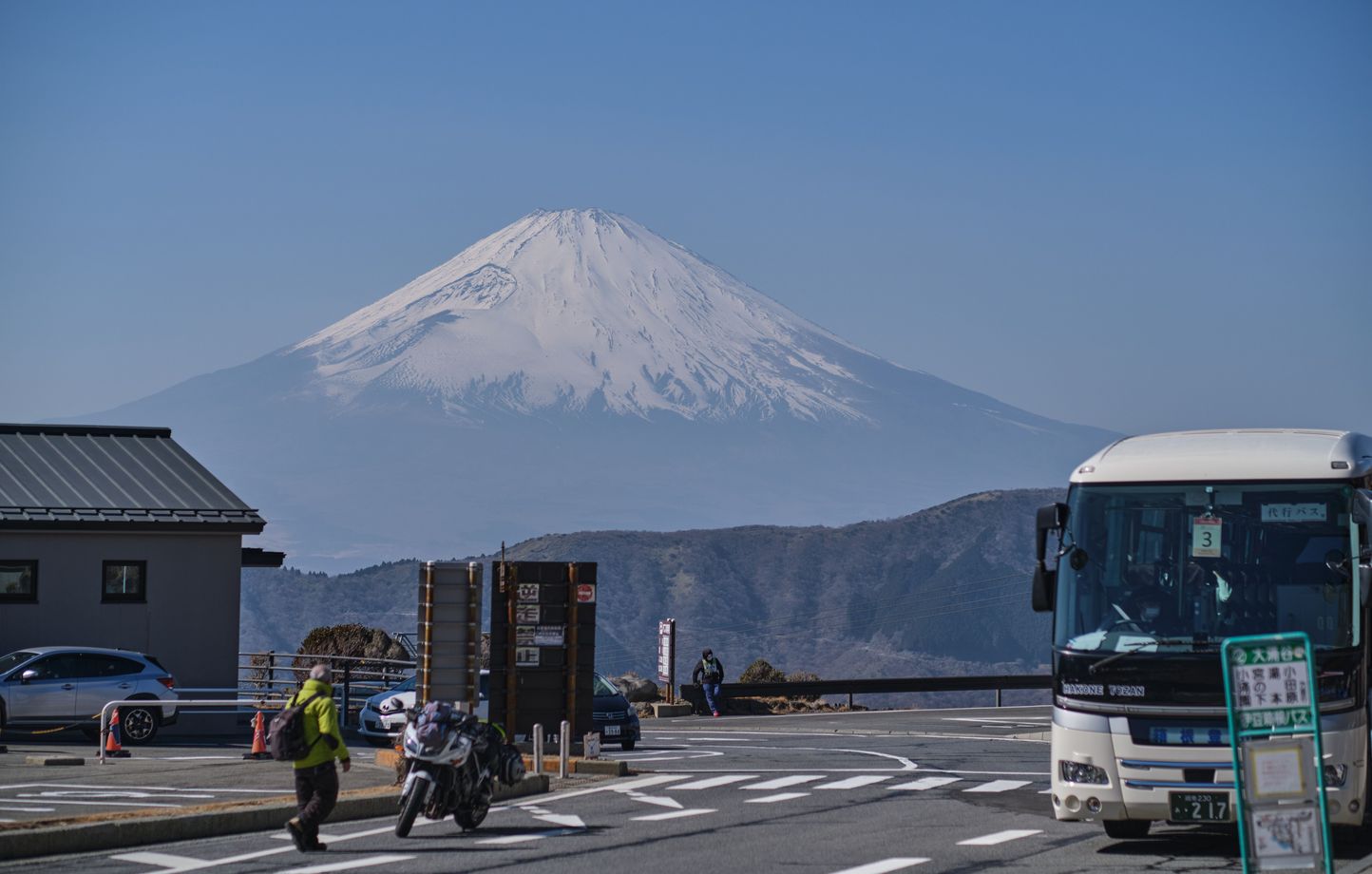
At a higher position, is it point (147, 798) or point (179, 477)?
point (179, 477)

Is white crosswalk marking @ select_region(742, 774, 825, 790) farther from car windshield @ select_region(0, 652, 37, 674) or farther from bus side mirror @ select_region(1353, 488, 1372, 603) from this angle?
car windshield @ select_region(0, 652, 37, 674)

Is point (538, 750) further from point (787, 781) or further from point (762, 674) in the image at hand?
point (762, 674)

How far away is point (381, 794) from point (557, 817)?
1.96 metres

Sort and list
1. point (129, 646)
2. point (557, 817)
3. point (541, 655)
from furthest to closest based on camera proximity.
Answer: point (129, 646) < point (541, 655) < point (557, 817)

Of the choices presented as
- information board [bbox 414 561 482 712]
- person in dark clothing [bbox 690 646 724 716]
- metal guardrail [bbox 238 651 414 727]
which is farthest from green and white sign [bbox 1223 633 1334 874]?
person in dark clothing [bbox 690 646 724 716]

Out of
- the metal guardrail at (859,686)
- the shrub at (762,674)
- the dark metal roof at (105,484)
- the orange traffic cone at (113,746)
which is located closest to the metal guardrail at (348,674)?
the dark metal roof at (105,484)

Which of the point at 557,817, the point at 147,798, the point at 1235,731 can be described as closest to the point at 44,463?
the point at 147,798

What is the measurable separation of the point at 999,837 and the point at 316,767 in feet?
19.3

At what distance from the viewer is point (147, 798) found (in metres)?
19.3

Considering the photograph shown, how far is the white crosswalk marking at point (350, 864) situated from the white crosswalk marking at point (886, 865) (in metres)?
3.55

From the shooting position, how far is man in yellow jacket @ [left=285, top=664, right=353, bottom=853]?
1557 centimetres

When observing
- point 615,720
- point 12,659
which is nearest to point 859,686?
point 615,720

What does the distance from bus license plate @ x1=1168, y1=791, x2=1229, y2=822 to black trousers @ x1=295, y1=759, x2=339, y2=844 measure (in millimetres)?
6811

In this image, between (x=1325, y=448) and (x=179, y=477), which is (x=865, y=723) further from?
(x=1325, y=448)
